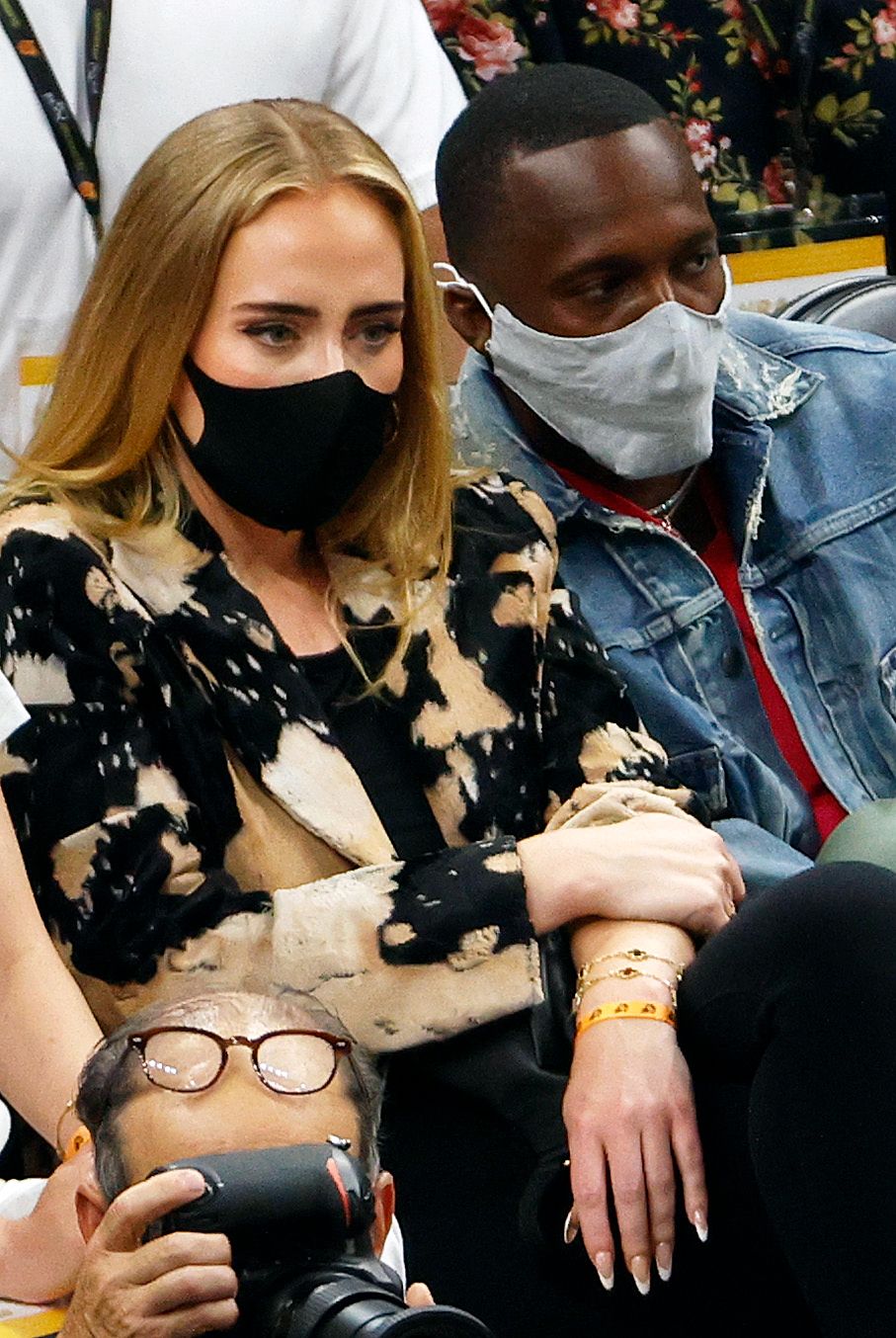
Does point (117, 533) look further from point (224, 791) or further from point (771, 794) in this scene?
point (771, 794)

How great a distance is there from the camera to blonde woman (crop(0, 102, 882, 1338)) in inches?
85.6

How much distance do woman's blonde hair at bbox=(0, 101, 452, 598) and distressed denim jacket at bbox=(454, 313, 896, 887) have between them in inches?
12.9

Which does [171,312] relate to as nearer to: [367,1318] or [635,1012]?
[635,1012]

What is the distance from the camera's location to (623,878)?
226 centimetres

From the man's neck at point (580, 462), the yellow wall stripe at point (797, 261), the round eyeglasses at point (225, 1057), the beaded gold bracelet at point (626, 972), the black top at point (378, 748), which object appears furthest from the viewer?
the yellow wall stripe at point (797, 261)

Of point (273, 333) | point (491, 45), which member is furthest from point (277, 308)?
point (491, 45)

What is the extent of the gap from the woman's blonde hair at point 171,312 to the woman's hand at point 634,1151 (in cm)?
58

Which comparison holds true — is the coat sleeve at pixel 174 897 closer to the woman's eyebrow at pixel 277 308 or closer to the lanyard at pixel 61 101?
the woman's eyebrow at pixel 277 308

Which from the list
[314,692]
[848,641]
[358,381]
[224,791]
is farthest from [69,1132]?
[848,641]

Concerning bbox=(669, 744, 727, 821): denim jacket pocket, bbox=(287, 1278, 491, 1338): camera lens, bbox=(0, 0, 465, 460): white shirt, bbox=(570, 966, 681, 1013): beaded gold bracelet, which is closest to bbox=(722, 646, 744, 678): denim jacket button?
bbox=(669, 744, 727, 821): denim jacket pocket

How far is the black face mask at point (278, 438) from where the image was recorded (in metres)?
2.37

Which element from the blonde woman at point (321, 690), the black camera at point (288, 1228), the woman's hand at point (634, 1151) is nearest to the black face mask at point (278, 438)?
the blonde woman at point (321, 690)

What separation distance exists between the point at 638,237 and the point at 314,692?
729mm

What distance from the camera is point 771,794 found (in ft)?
8.77
